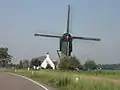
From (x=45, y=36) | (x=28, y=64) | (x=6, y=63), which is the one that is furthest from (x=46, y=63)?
(x=45, y=36)

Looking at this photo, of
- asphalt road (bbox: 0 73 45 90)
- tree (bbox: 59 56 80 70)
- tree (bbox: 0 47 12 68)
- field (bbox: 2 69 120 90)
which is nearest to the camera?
field (bbox: 2 69 120 90)

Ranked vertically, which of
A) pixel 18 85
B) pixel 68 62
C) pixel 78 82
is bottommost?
pixel 18 85

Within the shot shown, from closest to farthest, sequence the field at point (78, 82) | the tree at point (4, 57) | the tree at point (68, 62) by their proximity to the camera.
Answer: the field at point (78, 82), the tree at point (68, 62), the tree at point (4, 57)

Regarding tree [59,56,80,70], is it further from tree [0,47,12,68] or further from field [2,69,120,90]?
field [2,69,120,90]

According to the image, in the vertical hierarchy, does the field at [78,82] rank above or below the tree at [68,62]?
below

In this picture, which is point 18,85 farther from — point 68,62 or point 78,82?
point 68,62

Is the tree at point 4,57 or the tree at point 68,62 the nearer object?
the tree at point 68,62

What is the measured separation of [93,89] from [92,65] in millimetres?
157126

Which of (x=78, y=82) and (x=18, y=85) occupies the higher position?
(x=78, y=82)

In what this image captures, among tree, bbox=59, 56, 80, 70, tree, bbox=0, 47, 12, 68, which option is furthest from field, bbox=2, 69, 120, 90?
tree, bbox=0, 47, 12, 68

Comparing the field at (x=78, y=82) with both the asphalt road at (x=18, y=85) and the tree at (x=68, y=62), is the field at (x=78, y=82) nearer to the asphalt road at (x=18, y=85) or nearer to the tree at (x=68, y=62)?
the asphalt road at (x=18, y=85)

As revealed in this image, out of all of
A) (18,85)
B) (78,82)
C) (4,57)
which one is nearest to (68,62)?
(4,57)

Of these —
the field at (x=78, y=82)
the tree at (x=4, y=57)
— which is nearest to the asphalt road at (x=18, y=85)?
the field at (x=78, y=82)

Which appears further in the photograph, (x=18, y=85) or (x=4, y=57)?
(x=4, y=57)
